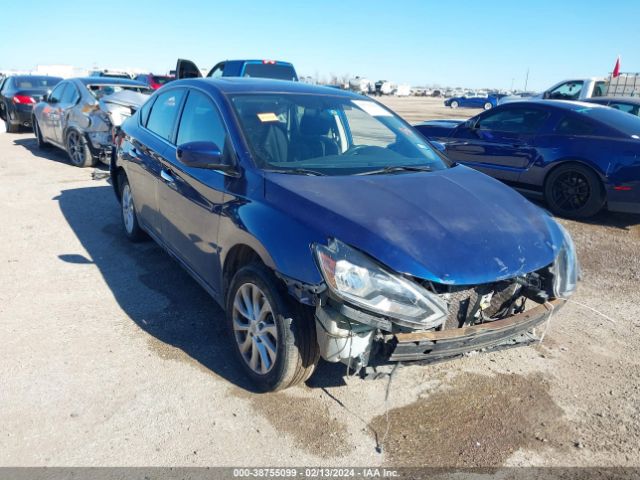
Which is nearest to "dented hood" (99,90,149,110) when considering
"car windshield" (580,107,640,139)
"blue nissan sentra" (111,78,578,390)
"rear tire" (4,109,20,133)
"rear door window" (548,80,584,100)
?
"blue nissan sentra" (111,78,578,390)

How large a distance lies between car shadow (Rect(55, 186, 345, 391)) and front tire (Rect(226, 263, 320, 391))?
0.21m

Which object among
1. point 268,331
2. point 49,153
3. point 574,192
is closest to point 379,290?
point 268,331

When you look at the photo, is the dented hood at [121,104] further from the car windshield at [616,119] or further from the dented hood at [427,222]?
the car windshield at [616,119]

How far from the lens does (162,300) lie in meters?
3.97

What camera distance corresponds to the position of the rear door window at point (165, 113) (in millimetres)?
4047

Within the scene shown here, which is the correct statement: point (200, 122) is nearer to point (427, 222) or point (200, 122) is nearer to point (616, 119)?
point (427, 222)

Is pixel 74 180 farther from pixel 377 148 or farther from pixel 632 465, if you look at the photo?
pixel 632 465

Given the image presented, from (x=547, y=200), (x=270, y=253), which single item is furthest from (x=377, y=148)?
(x=547, y=200)

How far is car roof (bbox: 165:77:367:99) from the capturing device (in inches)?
142

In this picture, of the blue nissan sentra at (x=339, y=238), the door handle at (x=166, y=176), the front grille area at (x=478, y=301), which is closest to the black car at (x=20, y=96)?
the door handle at (x=166, y=176)

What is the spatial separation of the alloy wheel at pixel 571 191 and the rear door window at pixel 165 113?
5.07m

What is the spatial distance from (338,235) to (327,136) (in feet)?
4.43

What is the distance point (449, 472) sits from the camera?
2.37 metres

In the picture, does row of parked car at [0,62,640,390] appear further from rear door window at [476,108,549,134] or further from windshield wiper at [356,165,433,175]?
rear door window at [476,108,549,134]
